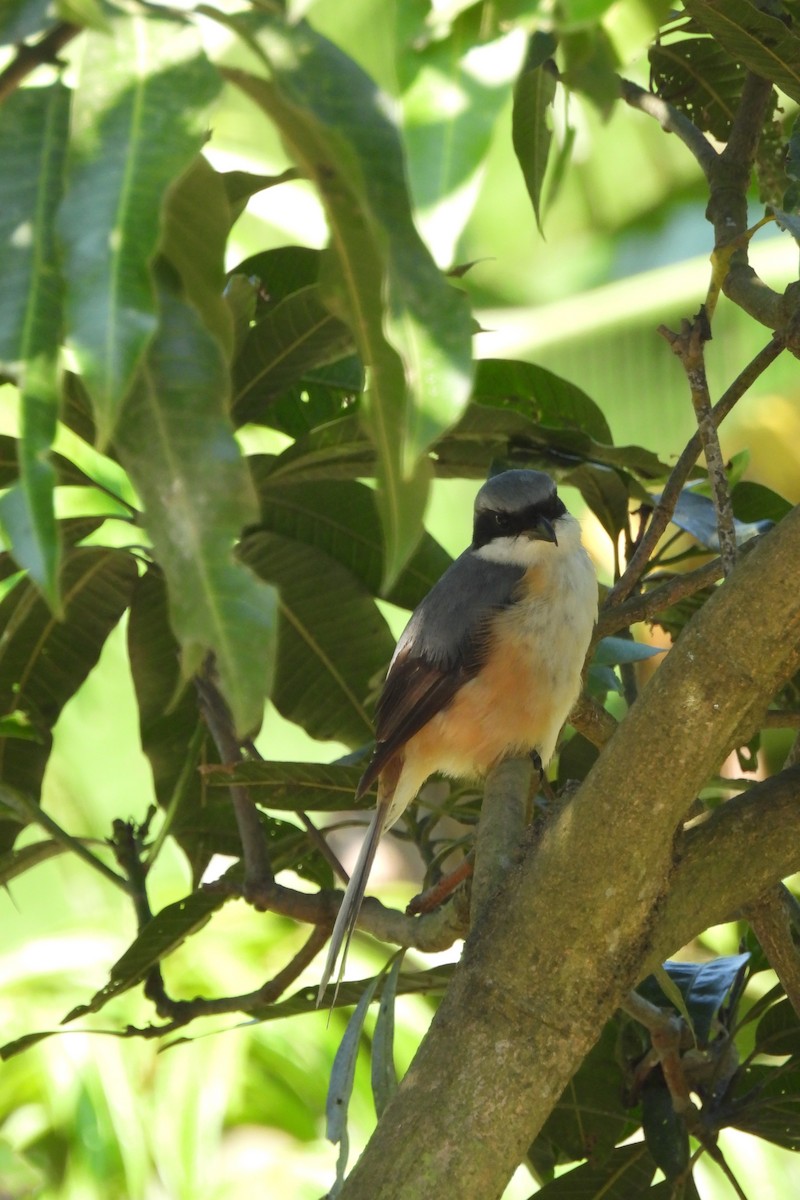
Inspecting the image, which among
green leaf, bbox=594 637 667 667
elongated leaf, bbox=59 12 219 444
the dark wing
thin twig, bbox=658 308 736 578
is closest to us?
elongated leaf, bbox=59 12 219 444

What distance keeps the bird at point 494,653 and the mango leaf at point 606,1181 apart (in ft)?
1.96

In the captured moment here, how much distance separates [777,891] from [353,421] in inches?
32.5

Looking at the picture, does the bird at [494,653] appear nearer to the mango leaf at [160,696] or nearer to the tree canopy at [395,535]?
the tree canopy at [395,535]

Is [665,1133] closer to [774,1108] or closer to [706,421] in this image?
[774,1108]

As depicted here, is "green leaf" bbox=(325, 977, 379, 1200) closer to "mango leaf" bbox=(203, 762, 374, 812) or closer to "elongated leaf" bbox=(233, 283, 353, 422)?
"mango leaf" bbox=(203, 762, 374, 812)

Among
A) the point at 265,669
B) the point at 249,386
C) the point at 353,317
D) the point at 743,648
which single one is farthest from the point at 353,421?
the point at 265,669

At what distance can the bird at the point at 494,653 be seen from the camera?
225 cm

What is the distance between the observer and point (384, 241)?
65 cm

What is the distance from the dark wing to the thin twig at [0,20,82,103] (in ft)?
5.63

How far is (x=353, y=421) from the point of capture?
1.78 meters

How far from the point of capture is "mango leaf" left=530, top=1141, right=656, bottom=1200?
1.79 metres

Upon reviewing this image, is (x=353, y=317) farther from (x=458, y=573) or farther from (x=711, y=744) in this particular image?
(x=458, y=573)

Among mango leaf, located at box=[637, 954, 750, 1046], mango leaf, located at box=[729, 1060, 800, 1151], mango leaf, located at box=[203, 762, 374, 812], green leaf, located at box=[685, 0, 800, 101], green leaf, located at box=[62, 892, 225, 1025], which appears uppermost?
green leaf, located at box=[685, 0, 800, 101]

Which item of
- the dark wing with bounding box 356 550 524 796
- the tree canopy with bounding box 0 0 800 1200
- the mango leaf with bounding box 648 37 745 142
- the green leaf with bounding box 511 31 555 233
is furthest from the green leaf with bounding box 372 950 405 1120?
the mango leaf with bounding box 648 37 745 142
